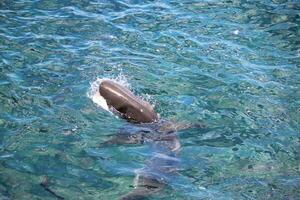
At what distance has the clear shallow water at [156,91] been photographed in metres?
7.85

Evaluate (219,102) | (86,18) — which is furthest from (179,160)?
(86,18)

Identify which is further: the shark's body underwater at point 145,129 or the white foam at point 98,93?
the white foam at point 98,93

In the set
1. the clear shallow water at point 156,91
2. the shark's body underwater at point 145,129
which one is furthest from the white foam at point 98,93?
the shark's body underwater at point 145,129

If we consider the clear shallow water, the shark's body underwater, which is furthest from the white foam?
the shark's body underwater

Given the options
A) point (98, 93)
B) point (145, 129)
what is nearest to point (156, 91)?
point (98, 93)

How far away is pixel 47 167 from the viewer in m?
7.88

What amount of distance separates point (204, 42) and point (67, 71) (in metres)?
4.22

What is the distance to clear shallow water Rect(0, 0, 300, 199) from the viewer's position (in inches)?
309

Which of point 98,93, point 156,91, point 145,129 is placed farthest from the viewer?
point 156,91

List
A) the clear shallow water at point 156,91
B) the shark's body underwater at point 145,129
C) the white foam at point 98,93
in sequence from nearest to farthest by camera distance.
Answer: the clear shallow water at point 156,91, the shark's body underwater at point 145,129, the white foam at point 98,93

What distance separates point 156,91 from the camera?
408 inches

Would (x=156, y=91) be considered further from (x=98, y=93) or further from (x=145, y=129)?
(x=145, y=129)

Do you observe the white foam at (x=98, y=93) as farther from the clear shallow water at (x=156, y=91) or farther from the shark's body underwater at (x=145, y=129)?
the shark's body underwater at (x=145, y=129)

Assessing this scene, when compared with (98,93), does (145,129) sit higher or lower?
lower
